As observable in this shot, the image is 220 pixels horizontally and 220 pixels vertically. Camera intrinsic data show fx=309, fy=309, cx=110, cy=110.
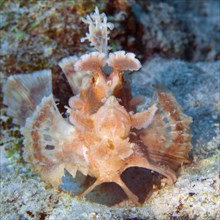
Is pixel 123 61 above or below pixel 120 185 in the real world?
above

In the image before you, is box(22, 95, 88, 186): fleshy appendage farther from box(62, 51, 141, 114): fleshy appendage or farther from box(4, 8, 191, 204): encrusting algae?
box(62, 51, 141, 114): fleshy appendage

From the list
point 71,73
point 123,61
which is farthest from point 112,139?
point 71,73

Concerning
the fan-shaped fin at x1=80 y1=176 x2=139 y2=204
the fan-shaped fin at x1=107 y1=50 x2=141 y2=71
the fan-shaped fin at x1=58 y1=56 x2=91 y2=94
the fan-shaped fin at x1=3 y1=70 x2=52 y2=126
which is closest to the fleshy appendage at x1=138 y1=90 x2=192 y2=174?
the fan-shaped fin at x1=80 y1=176 x2=139 y2=204

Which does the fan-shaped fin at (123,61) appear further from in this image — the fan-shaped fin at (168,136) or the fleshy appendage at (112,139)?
the fan-shaped fin at (168,136)

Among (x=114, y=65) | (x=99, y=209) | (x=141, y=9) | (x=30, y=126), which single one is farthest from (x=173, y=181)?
(x=141, y=9)

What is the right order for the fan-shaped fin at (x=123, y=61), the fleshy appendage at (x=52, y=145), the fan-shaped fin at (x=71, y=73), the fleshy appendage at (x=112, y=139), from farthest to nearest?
the fan-shaped fin at (x=71, y=73) < the fleshy appendage at (x=52, y=145) < the fan-shaped fin at (x=123, y=61) < the fleshy appendage at (x=112, y=139)

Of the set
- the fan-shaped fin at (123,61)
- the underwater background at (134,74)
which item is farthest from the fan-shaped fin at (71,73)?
the fan-shaped fin at (123,61)

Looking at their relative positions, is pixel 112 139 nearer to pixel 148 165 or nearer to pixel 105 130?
pixel 105 130
